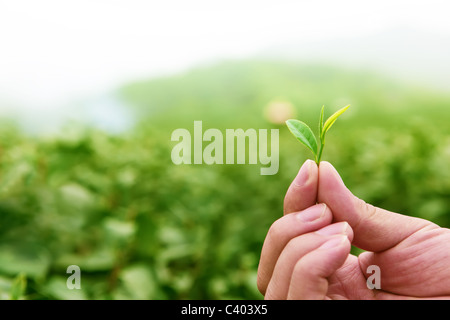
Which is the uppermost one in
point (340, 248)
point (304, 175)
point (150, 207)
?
point (150, 207)

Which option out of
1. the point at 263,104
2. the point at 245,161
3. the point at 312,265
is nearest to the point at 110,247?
the point at 312,265

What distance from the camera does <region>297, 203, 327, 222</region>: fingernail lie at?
1.92ft

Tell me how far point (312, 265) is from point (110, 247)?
0.68m

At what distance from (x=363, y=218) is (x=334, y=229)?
73mm

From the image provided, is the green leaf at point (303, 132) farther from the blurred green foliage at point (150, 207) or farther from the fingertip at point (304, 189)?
the blurred green foliage at point (150, 207)

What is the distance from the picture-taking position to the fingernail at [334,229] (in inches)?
22.4

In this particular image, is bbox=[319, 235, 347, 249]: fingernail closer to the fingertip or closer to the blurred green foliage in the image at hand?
the fingertip

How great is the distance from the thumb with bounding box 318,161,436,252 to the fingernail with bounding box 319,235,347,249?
0.06m

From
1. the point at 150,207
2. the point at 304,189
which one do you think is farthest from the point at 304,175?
the point at 150,207

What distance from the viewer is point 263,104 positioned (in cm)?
402

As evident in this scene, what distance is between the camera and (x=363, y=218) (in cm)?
63

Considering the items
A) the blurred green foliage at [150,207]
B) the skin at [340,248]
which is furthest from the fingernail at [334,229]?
the blurred green foliage at [150,207]

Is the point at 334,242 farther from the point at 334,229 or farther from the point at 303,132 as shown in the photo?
the point at 303,132
